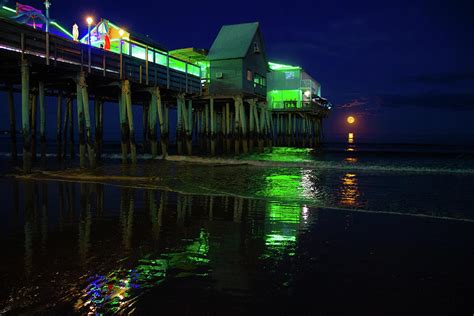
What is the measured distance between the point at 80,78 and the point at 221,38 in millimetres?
18402

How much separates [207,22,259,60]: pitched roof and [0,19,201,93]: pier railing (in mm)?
7835

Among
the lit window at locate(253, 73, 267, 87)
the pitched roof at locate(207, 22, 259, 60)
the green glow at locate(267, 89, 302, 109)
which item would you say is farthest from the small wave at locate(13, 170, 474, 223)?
the green glow at locate(267, 89, 302, 109)

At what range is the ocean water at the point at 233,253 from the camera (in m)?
3.77

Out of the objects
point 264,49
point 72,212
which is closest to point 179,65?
point 264,49

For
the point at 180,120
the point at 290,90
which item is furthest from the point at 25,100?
the point at 290,90

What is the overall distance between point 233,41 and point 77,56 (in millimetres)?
17666

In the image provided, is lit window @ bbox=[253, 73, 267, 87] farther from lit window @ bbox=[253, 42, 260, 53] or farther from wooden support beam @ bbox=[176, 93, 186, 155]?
wooden support beam @ bbox=[176, 93, 186, 155]

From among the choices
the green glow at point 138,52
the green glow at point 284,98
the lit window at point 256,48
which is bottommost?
the green glow at point 284,98

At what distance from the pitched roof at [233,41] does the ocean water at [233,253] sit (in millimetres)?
20870

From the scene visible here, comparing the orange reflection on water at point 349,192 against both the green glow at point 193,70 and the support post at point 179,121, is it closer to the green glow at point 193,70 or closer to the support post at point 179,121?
the support post at point 179,121

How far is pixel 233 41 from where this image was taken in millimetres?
30875

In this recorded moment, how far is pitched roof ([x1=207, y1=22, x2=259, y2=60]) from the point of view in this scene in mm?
29453

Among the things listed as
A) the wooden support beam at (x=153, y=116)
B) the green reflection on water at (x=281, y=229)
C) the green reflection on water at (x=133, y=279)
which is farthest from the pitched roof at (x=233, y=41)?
the green reflection on water at (x=133, y=279)

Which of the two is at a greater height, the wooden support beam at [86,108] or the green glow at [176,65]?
the green glow at [176,65]
